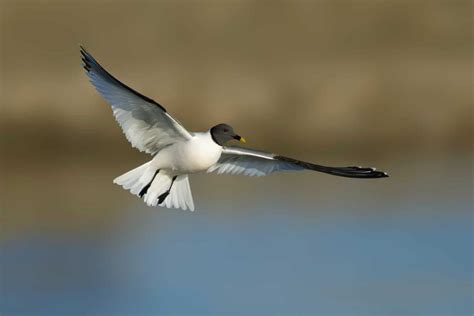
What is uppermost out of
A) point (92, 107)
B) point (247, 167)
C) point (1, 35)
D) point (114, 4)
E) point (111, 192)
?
point (114, 4)

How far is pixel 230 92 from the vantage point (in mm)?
14422

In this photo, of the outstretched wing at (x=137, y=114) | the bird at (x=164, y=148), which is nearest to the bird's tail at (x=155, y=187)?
the bird at (x=164, y=148)

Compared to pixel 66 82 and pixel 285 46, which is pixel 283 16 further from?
pixel 66 82

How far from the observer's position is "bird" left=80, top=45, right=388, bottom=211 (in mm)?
7395

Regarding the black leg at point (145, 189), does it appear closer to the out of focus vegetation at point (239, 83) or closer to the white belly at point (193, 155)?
the white belly at point (193, 155)

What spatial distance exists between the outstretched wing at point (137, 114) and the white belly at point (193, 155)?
9 cm

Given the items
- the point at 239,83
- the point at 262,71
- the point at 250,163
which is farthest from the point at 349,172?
the point at 262,71

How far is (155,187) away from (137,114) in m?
0.52

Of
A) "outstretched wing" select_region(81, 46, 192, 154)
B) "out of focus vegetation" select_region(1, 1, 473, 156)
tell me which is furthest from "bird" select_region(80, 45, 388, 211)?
"out of focus vegetation" select_region(1, 1, 473, 156)

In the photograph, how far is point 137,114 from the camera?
7.54m

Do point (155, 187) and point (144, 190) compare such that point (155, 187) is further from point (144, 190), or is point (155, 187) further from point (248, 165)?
point (248, 165)

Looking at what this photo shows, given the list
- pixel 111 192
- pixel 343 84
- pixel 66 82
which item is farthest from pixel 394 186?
pixel 66 82

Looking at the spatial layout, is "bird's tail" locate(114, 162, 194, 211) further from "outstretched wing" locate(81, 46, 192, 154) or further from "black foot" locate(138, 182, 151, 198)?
"outstretched wing" locate(81, 46, 192, 154)

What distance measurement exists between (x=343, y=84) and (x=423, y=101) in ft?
4.07
